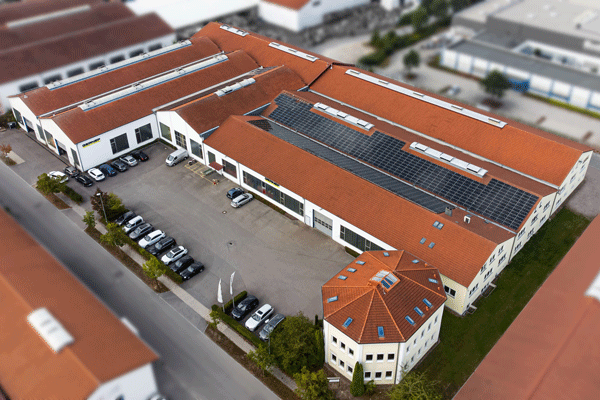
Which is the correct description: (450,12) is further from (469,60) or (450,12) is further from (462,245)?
(462,245)

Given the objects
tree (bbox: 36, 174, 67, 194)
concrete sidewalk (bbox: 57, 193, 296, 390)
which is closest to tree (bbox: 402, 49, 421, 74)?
concrete sidewalk (bbox: 57, 193, 296, 390)

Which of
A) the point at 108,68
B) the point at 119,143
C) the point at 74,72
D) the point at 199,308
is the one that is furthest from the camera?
the point at 74,72

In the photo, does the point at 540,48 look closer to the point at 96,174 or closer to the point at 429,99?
the point at 429,99

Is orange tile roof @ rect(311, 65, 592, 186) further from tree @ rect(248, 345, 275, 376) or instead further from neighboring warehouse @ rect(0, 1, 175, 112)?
neighboring warehouse @ rect(0, 1, 175, 112)

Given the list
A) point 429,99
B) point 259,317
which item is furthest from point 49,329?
point 429,99

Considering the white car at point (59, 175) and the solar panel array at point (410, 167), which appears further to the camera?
the white car at point (59, 175)

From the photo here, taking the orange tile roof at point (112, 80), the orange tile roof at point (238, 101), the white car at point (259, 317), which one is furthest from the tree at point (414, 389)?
the orange tile roof at point (112, 80)

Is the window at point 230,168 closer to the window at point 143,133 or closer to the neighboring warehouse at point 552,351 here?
the window at point 143,133
